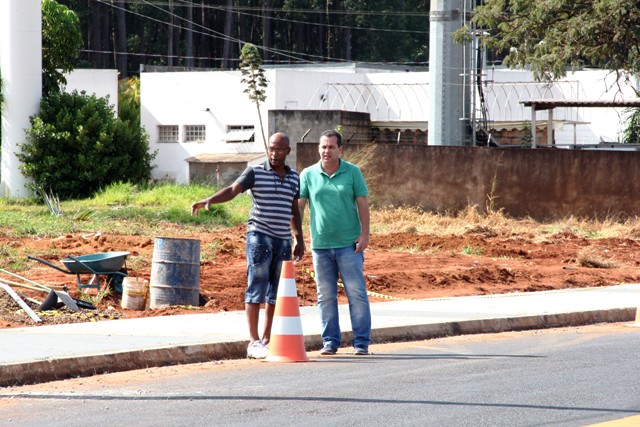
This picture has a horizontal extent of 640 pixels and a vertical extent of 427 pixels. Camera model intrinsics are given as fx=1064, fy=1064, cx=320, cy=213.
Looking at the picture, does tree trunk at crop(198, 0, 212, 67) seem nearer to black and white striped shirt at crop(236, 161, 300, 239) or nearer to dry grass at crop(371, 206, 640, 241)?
dry grass at crop(371, 206, 640, 241)

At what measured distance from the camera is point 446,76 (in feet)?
101

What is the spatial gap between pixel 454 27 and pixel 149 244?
44.6 ft

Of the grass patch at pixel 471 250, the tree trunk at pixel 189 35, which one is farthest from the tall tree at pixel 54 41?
the tree trunk at pixel 189 35

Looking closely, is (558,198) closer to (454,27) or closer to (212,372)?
(454,27)

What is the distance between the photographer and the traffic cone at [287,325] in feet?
30.7

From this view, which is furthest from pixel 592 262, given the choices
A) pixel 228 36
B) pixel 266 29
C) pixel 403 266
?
pixel 266 29

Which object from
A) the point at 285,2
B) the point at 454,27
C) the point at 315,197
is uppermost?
the point at 285,2

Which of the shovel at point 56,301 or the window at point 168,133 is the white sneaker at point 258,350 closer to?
the shovel at point 56,301

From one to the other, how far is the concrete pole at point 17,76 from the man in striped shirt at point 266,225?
28127mm

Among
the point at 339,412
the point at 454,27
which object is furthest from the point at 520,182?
the point at 339,412

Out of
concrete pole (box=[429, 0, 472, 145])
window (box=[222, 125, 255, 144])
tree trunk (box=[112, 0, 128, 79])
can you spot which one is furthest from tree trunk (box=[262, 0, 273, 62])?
concrete pole (box=[429, 0, 472, 145])

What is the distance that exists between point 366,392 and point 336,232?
7.38 feet

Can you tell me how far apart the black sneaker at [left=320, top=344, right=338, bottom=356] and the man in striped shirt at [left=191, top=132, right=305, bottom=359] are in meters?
0.59

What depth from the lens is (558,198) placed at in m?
27.3
